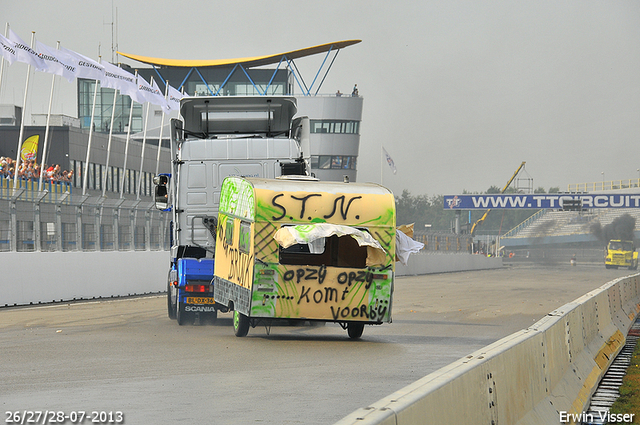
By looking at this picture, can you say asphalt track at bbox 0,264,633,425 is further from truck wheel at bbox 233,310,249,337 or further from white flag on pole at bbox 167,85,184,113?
white flag on pole at bbox 167,85,184,113

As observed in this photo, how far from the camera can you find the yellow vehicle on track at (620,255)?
78.5m

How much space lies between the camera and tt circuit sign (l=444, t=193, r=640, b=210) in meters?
Answer: 94.6

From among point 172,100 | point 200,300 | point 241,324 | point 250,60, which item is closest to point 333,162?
point 250,60

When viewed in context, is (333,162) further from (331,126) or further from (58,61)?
(58,61)

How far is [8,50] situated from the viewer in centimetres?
2850

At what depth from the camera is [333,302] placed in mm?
13609

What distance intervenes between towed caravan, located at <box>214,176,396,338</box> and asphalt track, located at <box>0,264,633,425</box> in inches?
23.5

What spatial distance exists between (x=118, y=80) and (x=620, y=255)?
56.1m

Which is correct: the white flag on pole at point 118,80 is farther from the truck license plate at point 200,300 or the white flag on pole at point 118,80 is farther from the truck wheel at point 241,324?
the truck wheel at point 241,324

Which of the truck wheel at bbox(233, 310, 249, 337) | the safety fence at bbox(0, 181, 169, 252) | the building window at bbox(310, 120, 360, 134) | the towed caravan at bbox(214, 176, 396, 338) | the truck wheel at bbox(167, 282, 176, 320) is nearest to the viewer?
the towed caravan at bbox(214, 176, 396, 338)

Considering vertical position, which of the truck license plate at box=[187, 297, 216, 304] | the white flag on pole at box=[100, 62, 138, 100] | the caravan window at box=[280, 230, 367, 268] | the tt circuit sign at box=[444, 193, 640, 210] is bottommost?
the truck license plate at box=[187, 297, 216, 304]

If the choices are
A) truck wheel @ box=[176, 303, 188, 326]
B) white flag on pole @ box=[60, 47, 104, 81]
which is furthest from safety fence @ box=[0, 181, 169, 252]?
white flag on pole @ box=[60, 47, 104, 81]

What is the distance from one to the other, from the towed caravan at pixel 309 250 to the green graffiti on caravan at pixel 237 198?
0.02 m

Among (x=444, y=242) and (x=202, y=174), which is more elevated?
(x=202, y=174)
